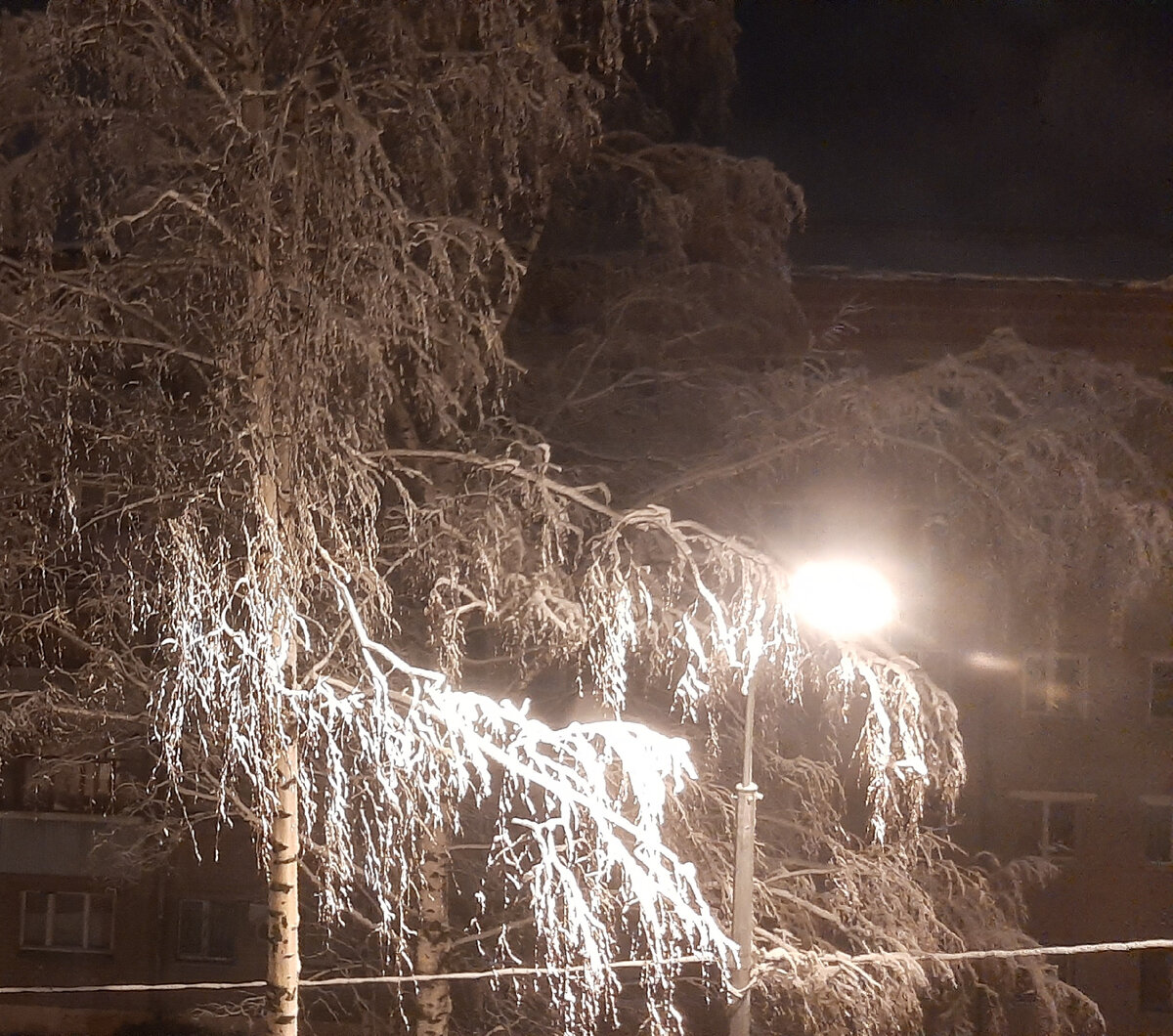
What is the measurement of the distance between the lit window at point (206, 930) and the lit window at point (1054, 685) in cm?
1075

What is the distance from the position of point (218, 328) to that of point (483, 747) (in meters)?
2.57

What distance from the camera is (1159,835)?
51.9 feet

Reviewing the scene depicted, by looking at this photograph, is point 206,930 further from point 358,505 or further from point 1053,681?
point 1053,681

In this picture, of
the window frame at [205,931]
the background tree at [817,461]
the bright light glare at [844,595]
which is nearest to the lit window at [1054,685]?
the background tree at [817,461]

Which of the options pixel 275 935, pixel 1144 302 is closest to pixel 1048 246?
pixel 1144 302

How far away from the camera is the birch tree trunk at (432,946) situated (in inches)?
313

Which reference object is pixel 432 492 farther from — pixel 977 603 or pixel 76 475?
pixel 977 603

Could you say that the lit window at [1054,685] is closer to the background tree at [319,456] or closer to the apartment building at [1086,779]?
the apartment building at [1086,779]

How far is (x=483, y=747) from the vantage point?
19.6 feet

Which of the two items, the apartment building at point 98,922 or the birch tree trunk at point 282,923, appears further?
the apartment building at point 98,922

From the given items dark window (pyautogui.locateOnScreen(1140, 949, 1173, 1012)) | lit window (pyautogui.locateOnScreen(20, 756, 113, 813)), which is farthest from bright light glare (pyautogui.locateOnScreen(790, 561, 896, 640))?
dark window (pyautogui.locateOnScreen(1140, 949, 1173, 1012))

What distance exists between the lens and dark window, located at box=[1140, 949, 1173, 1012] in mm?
15898

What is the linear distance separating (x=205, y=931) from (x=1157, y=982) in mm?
12964

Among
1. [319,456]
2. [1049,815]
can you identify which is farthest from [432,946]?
[1049,815]
